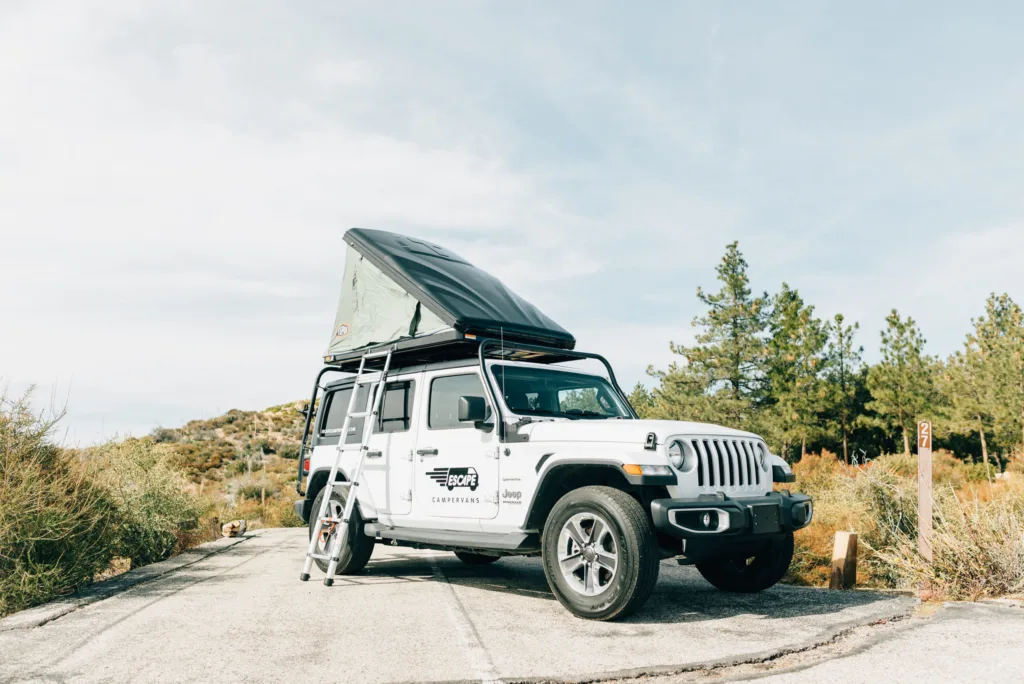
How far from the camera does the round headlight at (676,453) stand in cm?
567

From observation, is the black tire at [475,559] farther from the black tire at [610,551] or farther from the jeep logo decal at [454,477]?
the black tire at [610,551]

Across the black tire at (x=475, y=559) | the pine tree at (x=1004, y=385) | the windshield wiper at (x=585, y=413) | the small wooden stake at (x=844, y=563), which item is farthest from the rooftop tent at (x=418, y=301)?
the pine tree at (x=1004, y=385)

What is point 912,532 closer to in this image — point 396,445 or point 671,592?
point 671,592

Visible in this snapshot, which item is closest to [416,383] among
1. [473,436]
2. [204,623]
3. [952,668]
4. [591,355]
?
[473,436]

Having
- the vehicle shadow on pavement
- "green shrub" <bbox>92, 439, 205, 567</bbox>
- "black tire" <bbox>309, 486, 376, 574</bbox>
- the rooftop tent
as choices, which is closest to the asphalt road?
the vehicle shadow on pavement

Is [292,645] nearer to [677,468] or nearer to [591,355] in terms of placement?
[677,468]

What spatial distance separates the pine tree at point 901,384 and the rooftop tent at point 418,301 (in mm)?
29241

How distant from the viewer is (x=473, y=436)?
7.04m

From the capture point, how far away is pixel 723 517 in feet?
18.2

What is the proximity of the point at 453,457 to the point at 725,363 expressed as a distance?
27.8 meters

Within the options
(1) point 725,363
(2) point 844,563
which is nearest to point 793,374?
(1) point 725,363

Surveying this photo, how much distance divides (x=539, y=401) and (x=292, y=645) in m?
3.17

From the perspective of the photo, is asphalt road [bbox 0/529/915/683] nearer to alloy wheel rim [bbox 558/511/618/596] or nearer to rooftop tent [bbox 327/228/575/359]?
alloy wheel rim [bbox 558/511/618/596]

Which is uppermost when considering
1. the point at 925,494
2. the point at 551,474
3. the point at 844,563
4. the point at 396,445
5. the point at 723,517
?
the point at 396,445
